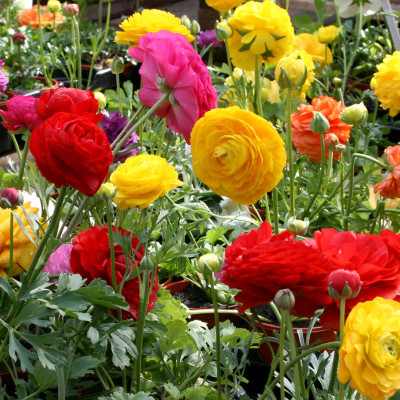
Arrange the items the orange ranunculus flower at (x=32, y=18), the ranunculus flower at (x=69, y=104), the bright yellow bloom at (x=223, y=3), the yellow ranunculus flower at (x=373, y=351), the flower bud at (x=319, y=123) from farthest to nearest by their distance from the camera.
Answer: the orange ranunculus flower at (x=32, y=18) → the bright yellow bloom at (x=223, y=3) → the flower bud at (x=319, y=123) → the ranunculus flower at (x=69, y=104) → the yellow ranunculus flower at (x=373, y=351)

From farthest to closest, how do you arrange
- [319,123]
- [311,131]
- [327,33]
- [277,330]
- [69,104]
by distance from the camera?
[327,33] → [311,131] → [277,330] → [319,123] → [69,104]

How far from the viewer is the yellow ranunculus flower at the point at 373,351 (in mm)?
416

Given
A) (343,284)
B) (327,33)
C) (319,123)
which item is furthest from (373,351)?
(327,33)

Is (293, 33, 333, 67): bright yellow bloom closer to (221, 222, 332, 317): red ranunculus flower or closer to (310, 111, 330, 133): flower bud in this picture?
(310, 111, 330, 133): flower bud

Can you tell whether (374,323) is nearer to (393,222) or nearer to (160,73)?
(160,73)

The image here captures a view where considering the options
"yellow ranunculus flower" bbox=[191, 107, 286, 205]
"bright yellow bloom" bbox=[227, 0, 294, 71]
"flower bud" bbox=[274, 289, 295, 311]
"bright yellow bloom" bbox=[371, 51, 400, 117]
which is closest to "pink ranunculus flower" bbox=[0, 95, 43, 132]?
"yellow ranunculus flower" bbox=[191, 107, 286, 205]

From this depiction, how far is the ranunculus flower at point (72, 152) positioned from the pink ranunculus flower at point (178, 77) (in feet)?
0.51

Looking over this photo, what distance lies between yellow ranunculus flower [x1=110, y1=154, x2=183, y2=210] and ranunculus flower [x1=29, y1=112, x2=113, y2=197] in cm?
14

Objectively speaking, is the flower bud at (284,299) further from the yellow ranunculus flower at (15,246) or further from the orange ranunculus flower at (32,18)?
the orange ranunculus flower at (32,18)

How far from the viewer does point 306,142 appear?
3.52 feet

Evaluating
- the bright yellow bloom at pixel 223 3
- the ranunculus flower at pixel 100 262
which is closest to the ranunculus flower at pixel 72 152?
the ranunculus flower at pixel 100 262

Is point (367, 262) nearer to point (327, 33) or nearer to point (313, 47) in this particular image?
point (327, 33)

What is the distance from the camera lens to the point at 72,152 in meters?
0.48

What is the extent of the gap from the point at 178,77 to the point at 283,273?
0.79ft
